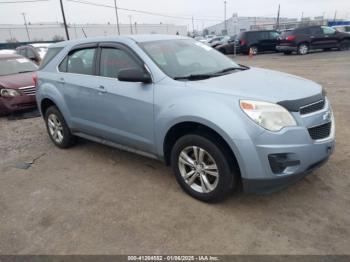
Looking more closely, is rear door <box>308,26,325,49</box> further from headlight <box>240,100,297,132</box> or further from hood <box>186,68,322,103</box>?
headlight <box>240,100,297,132</box>

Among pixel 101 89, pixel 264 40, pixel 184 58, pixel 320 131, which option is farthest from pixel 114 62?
pixel 264 40

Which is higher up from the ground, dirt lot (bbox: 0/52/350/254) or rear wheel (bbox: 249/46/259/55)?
dirt lot (bbox: 0/52/350/254)

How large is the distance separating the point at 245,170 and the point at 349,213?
1121mm

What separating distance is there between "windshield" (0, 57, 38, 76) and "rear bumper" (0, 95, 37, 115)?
1137mm

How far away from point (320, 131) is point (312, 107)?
0.81ft

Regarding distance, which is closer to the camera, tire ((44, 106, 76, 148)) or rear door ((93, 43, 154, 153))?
rear door ((93, 43, 154, 153))

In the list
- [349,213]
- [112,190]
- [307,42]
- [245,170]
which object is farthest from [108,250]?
[307,42]

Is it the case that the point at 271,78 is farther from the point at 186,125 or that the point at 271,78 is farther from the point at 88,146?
the point at 88,146

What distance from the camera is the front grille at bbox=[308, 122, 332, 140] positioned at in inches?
116

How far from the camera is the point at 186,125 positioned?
10.8ft

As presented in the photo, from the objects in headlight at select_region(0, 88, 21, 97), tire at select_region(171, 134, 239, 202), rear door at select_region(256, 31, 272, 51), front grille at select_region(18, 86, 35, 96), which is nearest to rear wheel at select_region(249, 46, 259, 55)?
rear door at select_region(256, 31, 272, 51)

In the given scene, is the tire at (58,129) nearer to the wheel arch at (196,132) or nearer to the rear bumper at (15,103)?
the wheel arch at (196,132)

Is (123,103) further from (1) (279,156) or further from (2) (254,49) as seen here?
(2) (254,49)

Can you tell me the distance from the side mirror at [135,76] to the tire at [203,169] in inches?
30.1
